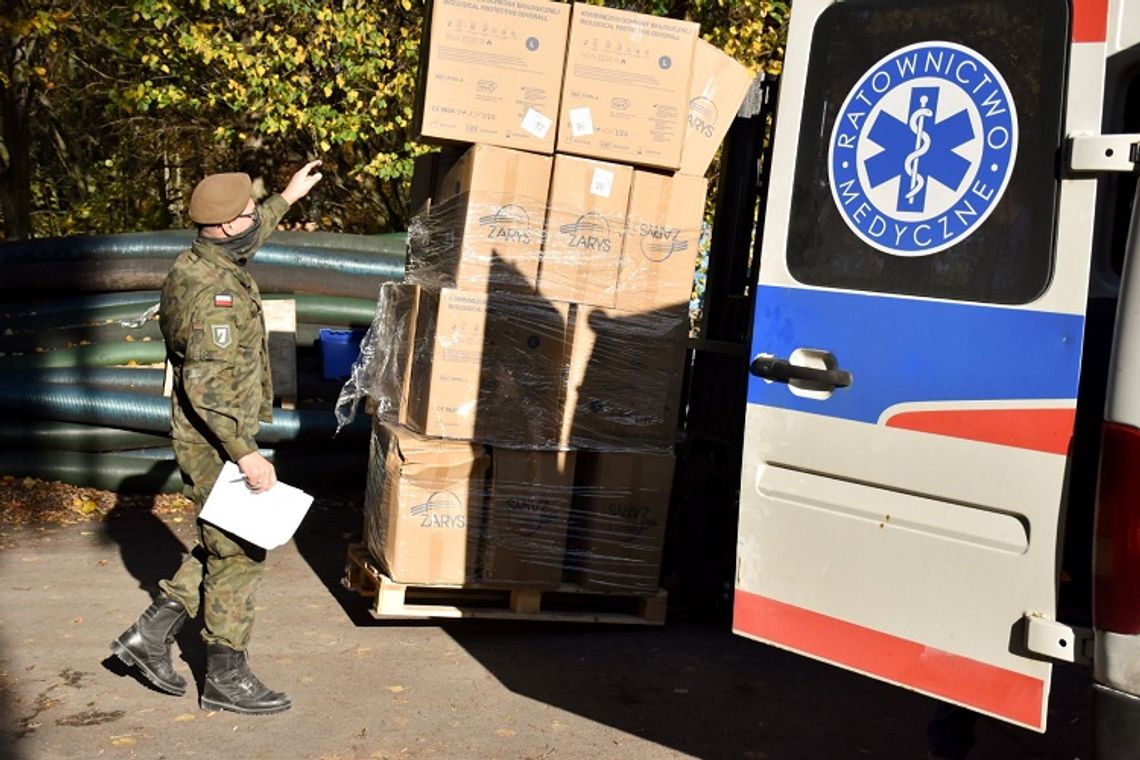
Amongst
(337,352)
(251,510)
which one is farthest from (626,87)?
(337,352)

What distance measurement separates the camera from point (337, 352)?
31.3 feet

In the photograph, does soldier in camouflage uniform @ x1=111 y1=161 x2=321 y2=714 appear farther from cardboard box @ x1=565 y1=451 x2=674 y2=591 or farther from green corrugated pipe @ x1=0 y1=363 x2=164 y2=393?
green corrugated pipe @ x1=0 y1=363 x2=164 y2=393

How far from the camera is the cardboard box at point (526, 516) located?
5.96 meters

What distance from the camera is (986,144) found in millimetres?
3377

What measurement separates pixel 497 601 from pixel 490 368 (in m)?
1.09

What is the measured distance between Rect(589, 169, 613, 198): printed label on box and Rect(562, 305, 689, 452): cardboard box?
0.48 meters

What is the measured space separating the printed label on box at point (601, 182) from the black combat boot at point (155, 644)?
2.31 meters

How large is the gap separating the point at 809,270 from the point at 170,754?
269 cm

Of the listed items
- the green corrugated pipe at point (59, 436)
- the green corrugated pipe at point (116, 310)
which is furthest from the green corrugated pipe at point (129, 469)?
the green corrugated pipe at point (116, 310)

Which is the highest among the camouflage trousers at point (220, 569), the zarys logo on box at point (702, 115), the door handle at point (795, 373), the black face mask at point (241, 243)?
the zarys logo on box at point (702, 115)

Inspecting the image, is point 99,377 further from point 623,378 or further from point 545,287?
point 623,378

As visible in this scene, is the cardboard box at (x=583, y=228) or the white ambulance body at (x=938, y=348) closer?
the white ambulance body at (x=938, y=348)

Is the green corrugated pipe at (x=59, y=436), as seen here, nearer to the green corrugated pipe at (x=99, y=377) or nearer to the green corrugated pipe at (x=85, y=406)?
the green corrugated pipe at (x=85, y=406)

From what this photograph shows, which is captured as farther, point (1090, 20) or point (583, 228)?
point (583, 228)
